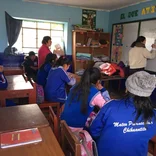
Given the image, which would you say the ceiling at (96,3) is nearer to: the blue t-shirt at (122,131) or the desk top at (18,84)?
the desk top at (18,84)

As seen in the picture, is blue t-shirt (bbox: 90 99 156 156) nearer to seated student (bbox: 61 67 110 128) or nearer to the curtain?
seated student (bbox: 61 67 110 128)

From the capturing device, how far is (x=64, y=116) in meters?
1.72

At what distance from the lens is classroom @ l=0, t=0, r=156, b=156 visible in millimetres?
1126

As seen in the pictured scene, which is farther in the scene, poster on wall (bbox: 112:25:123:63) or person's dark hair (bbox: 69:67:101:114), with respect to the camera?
poster on wall (bbox: 112:25:123:63)

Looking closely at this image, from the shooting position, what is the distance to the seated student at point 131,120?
3.62 feet

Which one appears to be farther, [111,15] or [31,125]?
[111,15]

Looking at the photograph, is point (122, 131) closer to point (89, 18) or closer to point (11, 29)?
point (11, 29)

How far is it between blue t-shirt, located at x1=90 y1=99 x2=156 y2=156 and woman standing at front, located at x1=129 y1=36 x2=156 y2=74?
2860 millimetres

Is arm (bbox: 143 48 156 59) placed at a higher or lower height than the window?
lower

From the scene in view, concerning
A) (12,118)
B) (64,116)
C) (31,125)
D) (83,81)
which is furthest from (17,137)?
(83,81)

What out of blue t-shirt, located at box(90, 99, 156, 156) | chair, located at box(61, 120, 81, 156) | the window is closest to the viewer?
chair, located at box(61, 120, 81, 156)

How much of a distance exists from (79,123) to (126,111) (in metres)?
0.67

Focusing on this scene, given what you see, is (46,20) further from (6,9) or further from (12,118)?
(12,118)

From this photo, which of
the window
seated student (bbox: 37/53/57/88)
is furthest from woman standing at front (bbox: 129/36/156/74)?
the window
